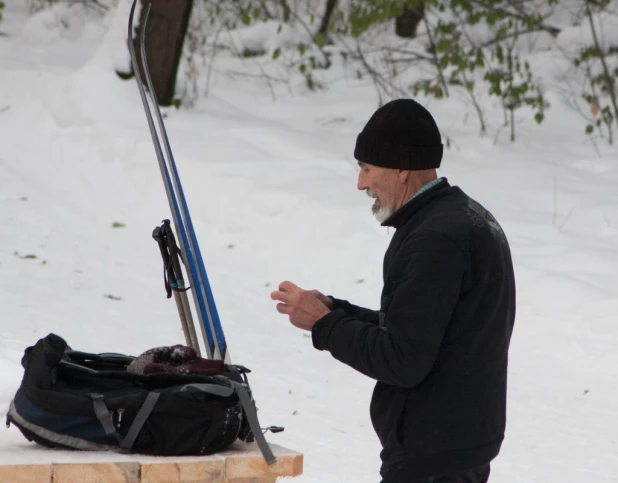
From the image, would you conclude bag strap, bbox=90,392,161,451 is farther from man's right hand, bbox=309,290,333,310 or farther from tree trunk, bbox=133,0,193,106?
tree trunk, bbox=133,0,193,106

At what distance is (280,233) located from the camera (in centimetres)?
810

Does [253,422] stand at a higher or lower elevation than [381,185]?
lower

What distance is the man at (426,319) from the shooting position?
2303mm

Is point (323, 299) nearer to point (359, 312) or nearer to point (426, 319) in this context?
point (359, 312)

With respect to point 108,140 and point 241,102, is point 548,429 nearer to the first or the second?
point 108,140

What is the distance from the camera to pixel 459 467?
7.99 feet

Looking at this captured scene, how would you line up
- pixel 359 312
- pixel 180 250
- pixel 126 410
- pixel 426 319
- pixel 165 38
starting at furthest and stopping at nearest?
pixel 165 38 → pixel 180 250 → pixel 359 312 → pixel 126 410 → pixel 426 319

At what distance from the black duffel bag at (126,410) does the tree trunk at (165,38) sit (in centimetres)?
750

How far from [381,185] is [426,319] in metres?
0.42

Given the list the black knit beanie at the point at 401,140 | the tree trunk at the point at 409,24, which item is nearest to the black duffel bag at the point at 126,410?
the black knit beanie at the point at 401,140

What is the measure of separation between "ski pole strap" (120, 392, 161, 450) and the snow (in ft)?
0.31

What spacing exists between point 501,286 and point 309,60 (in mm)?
10951

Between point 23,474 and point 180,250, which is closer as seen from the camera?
point 23,474

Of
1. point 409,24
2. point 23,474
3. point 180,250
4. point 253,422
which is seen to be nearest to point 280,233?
point 180,250
